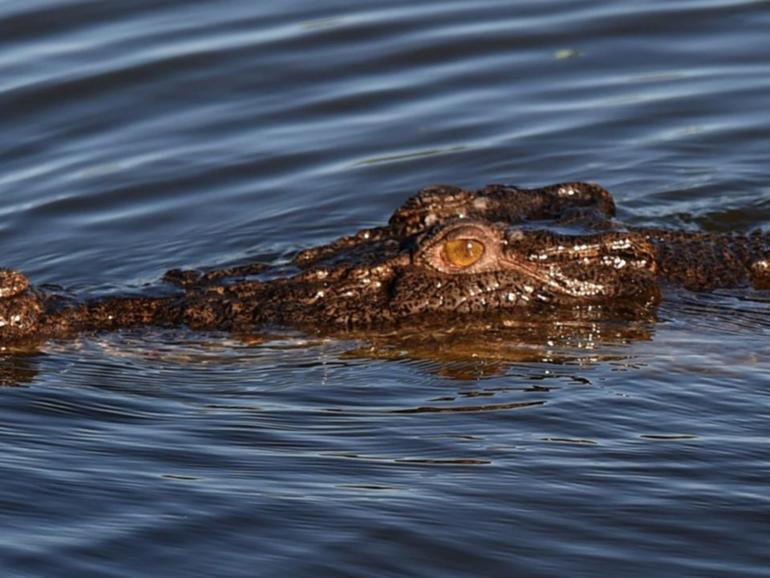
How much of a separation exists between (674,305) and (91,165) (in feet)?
17.5

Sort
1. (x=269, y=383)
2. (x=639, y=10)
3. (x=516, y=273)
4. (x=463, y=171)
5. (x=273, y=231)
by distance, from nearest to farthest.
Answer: (x=269, y=383), (x=516, y=273), (x=273, y=231), (x=463, y=171), (x=639, y=10)

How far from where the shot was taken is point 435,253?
946 cm

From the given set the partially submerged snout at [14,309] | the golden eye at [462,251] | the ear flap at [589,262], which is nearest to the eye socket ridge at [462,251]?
the golden eye at [462,251]

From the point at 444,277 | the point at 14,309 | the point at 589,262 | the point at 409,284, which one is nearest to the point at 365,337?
the point at 409,284

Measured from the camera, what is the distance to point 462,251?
947cm

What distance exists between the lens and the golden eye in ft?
31.0

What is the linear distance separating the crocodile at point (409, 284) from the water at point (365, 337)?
17cm

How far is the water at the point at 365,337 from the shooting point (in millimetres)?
7152

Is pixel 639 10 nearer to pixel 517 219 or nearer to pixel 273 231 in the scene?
pixel 273 231

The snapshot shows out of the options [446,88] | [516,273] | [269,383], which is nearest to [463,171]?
[446,88]

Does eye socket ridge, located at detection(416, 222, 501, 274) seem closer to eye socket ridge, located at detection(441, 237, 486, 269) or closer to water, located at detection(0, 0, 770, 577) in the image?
eye socket ridge, located at detection(441, 237, 486, 269)

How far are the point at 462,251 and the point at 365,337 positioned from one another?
68 centimetres

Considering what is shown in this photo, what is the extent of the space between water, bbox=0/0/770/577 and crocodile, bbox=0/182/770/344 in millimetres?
170

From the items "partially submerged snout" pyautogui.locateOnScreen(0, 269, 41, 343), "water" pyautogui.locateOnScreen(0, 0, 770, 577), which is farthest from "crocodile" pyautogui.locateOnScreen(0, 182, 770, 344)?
"water" pyautogui.locateOnScreen(0, 0, 770, 577)
